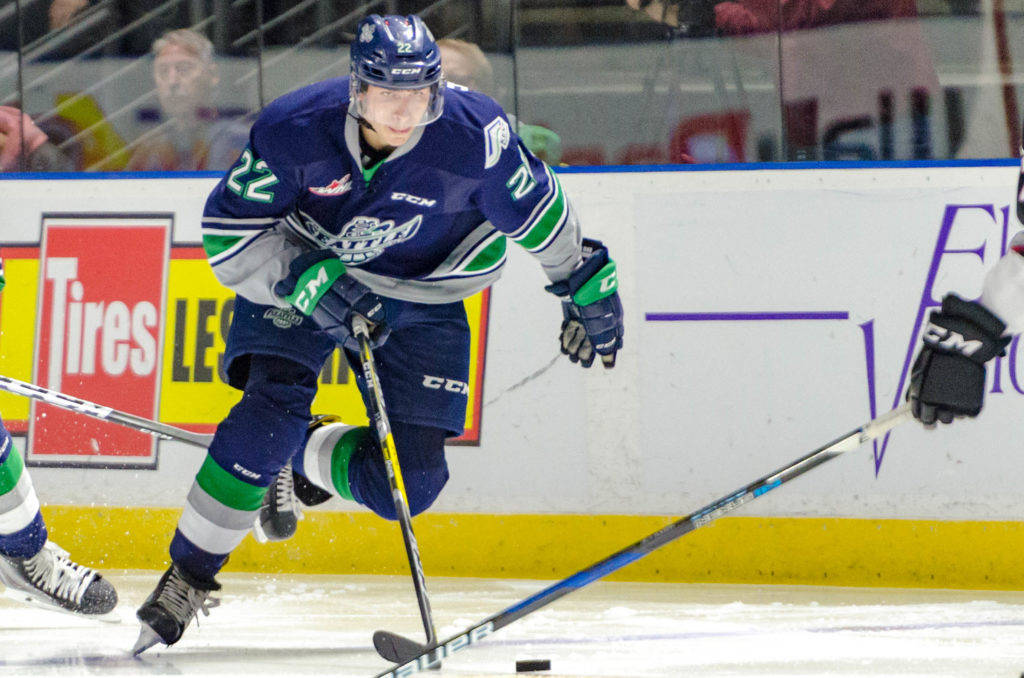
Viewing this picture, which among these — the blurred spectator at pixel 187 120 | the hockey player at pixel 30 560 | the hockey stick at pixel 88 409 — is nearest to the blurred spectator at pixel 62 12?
the blurred spectator at pixel 187 120

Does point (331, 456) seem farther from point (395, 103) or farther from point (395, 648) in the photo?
point (395, 103)

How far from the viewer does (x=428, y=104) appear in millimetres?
2703

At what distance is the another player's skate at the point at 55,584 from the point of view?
3.01m

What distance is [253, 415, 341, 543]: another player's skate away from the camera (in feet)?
10.5

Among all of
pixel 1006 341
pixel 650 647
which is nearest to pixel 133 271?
pixel 650 647

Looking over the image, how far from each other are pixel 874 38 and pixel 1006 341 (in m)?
2.19

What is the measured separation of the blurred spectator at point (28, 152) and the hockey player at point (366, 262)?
1614 mm

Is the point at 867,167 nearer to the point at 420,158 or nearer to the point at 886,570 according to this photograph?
the point at 886,570

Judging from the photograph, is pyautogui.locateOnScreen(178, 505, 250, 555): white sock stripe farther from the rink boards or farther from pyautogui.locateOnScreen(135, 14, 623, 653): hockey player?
the rink boards

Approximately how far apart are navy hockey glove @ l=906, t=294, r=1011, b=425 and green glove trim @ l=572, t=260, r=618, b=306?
940mm

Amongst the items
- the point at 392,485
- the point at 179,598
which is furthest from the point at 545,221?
the point at 179,598

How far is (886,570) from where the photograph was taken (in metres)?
3.80

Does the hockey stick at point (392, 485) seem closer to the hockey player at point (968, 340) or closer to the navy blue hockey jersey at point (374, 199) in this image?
the navy blue hockey jersey at point (374, 199)

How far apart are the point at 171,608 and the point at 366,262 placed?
0.78m
